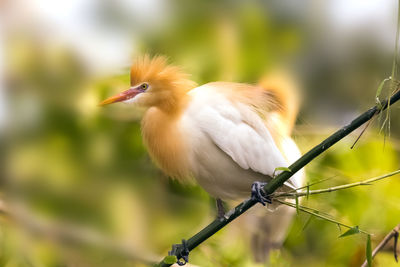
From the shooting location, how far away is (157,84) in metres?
0.72

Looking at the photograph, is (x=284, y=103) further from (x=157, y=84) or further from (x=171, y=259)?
(x=171, y=259)

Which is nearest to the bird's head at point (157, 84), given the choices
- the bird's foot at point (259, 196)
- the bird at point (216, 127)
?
the bird at point (216, 127)

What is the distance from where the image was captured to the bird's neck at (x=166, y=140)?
0.72 meters

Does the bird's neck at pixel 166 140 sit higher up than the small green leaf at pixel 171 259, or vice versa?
the bird's neck at pixel 166 140

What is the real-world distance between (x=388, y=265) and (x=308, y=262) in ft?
0.58

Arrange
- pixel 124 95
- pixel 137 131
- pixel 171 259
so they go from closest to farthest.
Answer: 1. pixel 171 259
2. pixel 124 95
3. pixel 137 131

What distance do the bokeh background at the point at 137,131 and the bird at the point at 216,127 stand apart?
0.15 metres

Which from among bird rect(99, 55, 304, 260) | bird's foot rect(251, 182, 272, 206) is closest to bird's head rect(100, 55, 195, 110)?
bird rect(99, 55, 304, 260)

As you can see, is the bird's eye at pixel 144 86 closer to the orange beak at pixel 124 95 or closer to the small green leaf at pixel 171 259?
the orange beak at pixel 124 95

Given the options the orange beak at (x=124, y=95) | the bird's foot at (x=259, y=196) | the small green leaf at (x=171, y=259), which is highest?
the orange beak at (x=124, y=95)

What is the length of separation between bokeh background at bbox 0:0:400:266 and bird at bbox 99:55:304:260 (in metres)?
0.15

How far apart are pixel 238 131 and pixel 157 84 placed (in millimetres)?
111

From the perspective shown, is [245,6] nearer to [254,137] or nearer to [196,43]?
[196,43]

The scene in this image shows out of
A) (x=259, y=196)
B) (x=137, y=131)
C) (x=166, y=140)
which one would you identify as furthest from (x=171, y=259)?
(x=137, y=131)
